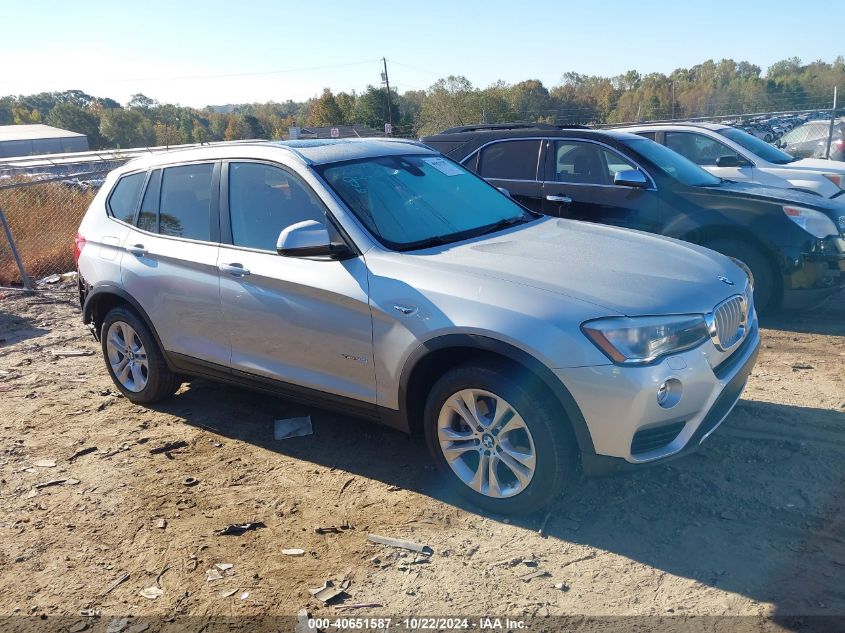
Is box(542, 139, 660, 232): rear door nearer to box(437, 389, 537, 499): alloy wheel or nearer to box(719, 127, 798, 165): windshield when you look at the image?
box(719, 127, 798, 165): windshield

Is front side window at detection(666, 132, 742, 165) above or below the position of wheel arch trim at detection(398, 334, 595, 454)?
above

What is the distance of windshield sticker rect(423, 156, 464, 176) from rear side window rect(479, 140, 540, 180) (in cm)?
266

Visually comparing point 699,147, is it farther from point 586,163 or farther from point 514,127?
point 586,163

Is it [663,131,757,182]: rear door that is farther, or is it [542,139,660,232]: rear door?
[663,131,757,182]: rear door

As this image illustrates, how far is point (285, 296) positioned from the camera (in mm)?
3932

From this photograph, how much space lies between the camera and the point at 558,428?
10.3 ft

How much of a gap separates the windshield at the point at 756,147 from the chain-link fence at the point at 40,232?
31.1 ft

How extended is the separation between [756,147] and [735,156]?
2.27 feet

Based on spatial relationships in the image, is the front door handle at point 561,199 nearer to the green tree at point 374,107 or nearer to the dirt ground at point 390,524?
the dirt ground at point 390,524

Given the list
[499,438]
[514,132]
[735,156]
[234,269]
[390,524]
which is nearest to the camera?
[499,438]

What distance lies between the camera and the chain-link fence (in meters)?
9.91

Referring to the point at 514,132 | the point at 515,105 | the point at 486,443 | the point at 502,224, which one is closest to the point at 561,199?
the point at 514,132

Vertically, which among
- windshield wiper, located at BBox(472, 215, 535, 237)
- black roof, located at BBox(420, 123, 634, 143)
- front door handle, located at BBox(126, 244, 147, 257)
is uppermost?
black roof, located at BBox(420, 123, 634, 143)

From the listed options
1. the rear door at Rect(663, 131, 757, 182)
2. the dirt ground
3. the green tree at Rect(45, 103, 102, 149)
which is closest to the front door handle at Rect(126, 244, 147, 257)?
the dirt ground
